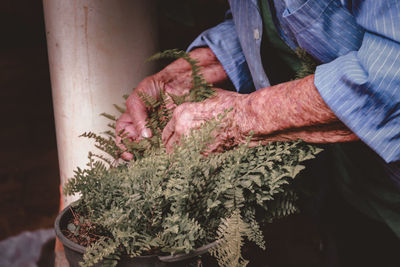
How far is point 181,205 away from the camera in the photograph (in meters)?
0.90

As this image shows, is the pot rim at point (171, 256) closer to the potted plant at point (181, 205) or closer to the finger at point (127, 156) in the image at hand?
the potted plant at point (181, 205)

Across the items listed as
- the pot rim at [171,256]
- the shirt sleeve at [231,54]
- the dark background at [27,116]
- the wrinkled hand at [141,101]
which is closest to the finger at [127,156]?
the wrinkled hand at [141,101]

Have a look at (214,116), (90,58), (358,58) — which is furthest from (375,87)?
(90,58)

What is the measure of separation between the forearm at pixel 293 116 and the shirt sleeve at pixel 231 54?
20.7 inches

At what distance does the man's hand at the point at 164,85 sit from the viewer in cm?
150

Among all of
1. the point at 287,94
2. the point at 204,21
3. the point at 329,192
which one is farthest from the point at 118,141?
the point at 204,21

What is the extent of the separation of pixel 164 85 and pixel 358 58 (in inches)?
34.2

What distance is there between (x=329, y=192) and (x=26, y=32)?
2.46 m

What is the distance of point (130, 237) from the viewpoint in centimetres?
87

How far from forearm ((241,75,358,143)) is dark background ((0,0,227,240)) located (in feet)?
4.73

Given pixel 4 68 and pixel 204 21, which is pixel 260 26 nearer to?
pixel 204 21

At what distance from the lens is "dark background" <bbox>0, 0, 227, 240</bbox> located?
2576 millimetres

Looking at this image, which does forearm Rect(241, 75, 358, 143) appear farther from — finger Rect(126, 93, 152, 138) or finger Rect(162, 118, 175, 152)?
finger Rect(126, 93, 152, 138)

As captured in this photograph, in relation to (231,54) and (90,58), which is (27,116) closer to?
(90,58)
